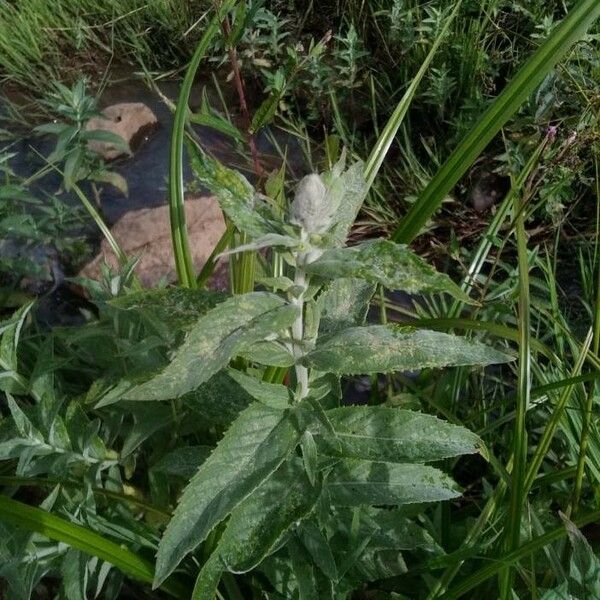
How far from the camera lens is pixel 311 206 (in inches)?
32.1

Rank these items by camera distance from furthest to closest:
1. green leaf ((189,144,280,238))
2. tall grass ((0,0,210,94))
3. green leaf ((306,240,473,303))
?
1. tall grass ((0,0,210,94))
2. green leaf ((189,144,280,238))
3. green leaf ((306,240,473,303))

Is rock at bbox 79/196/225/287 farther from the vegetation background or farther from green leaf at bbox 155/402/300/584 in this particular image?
green leaf at bbox 155/402/300/584

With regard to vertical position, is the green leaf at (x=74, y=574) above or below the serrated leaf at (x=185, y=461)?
below

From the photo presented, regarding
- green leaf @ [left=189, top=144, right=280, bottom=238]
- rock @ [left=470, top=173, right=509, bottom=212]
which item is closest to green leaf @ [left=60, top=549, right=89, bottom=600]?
green leaf @ [left=189, top=144, right=280, bottom=238]

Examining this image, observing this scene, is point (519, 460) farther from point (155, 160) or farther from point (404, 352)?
point (155, 160)

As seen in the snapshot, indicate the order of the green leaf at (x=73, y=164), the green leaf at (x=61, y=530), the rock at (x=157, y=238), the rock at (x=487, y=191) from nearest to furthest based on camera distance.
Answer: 1. the green leaf at (x=61, y=530)
2. the green leaf at (x=73, y=164)
3. the rock at (x=157, y=238)
4. the rock at (x=487, y=191)

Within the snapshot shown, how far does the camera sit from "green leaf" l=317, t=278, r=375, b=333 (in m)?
1.09

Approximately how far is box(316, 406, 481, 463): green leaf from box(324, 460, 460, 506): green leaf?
0.40 feet

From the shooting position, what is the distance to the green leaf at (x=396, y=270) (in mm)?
769

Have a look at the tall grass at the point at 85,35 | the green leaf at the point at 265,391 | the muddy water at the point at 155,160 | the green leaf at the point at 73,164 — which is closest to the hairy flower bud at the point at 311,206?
the green leaf at the point at 265,391

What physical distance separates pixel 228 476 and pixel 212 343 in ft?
0.63

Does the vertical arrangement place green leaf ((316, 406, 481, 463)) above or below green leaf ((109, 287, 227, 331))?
below

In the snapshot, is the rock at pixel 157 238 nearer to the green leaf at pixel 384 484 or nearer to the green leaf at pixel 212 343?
the green leaf at pixel 384 484

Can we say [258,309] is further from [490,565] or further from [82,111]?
[82,111]
